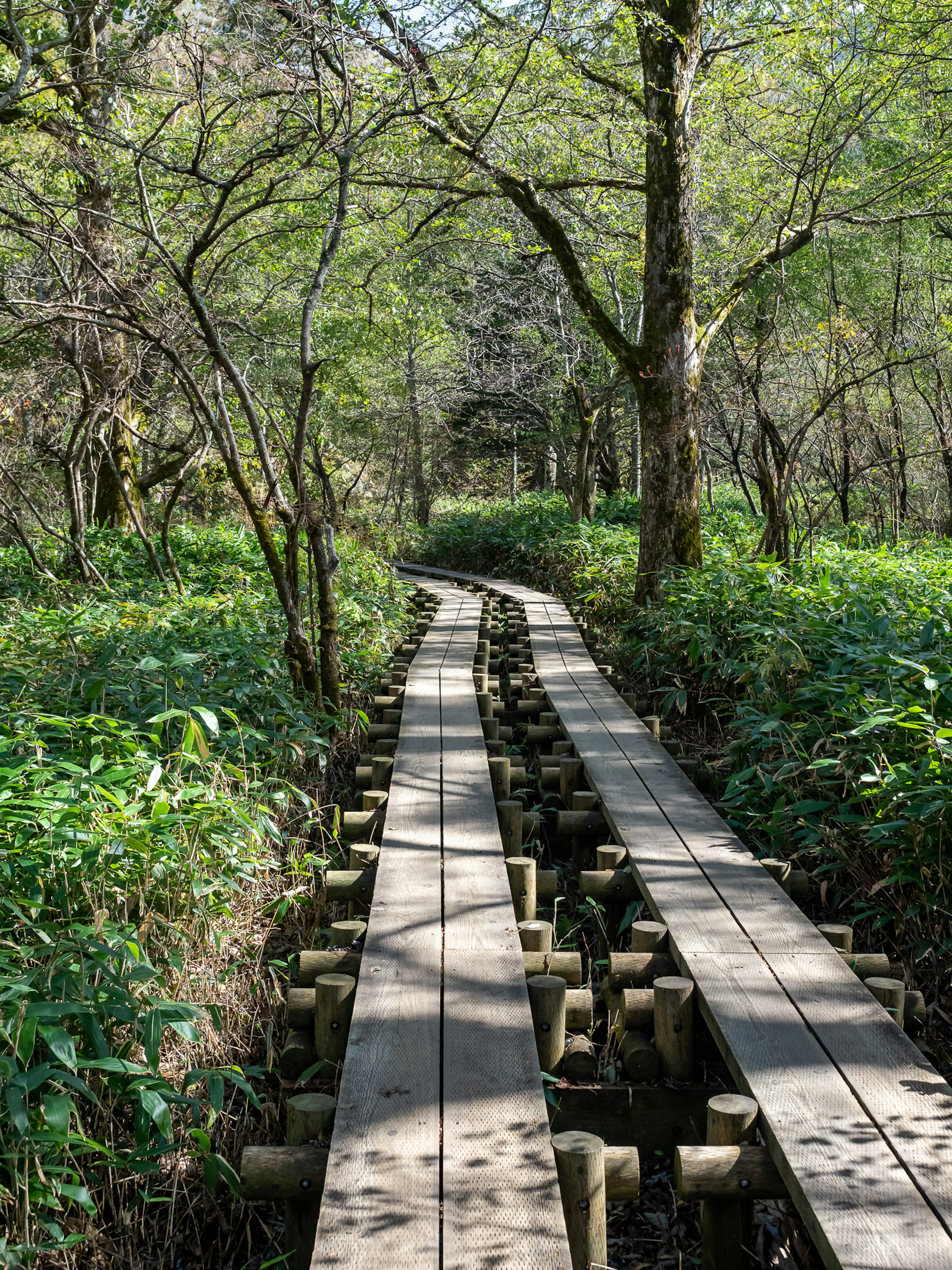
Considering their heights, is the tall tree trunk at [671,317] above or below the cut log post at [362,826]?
above

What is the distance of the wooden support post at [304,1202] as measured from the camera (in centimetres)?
246

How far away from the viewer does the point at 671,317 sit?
9117 millimetres

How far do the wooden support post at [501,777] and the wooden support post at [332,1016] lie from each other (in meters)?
2.26

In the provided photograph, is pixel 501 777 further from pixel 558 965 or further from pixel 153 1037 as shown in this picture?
pixel 153 1037

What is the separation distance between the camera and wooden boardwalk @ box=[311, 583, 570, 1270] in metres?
2.05

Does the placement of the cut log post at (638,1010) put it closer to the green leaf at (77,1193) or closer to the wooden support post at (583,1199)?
the wooden support post at (583,1199)

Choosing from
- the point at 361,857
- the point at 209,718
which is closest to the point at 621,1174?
the point at 361,857

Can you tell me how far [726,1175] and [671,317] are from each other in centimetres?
808

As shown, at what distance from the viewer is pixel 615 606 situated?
1052cm

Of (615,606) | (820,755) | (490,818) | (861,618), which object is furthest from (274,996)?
(615,606)

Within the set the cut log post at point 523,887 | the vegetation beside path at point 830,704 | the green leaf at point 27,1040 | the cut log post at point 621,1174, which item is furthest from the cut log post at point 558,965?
the green leaf at point 27,1040

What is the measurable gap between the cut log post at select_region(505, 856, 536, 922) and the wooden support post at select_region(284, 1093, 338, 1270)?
58.6 inches

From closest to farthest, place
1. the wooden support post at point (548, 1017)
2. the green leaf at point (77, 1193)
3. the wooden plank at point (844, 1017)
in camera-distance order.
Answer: the green leaf at point (77, 1193) < the wooden plank at point (844, 1017) < the wooden support post at point (548, 1017)

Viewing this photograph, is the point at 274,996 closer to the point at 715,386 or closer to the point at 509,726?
the point at 509,726
